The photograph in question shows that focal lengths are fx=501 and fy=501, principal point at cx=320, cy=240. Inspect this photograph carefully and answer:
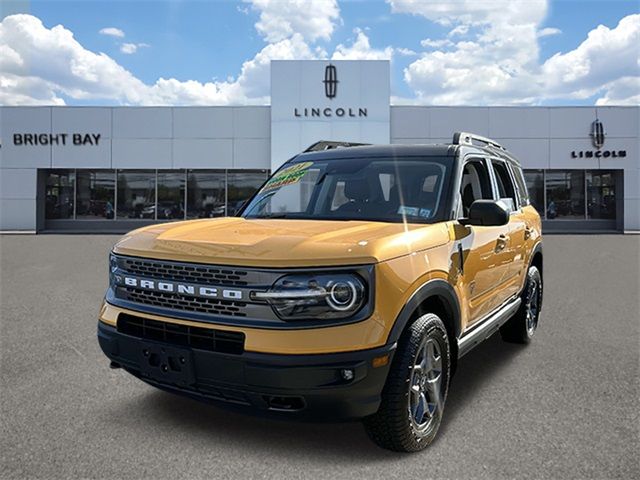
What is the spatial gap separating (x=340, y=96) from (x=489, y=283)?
2073 centimetres

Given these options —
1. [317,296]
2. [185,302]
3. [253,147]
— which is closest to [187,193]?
[253,147]

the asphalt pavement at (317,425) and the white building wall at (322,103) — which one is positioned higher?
the white building wall at (322,103)

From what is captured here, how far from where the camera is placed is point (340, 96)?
23.6 meters

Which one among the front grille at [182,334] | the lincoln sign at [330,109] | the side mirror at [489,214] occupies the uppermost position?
the lincoln sign at [330,109]

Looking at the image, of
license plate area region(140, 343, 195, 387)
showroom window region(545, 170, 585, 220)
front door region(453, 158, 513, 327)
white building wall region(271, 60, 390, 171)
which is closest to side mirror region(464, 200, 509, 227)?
front door region(453, 158, 513, 327)

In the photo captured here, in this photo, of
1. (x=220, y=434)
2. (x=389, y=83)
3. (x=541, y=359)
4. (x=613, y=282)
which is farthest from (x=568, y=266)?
(x=389, y=83)

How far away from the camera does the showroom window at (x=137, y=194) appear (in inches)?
1024

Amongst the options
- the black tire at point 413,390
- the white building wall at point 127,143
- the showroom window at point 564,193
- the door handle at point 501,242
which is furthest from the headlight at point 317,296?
the showroom window at point 564,193

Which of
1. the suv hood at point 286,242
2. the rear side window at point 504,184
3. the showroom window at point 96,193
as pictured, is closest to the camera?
the suv hood at point 286,242

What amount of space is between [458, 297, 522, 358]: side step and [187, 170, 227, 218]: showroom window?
72.7 feet

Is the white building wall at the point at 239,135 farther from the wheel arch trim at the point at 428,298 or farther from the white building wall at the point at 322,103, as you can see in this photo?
the wheel arch trim at the point at 428,298

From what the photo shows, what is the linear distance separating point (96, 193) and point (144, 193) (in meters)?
2.60

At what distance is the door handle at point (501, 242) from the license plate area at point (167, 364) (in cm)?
279

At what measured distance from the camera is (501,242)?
439cm
